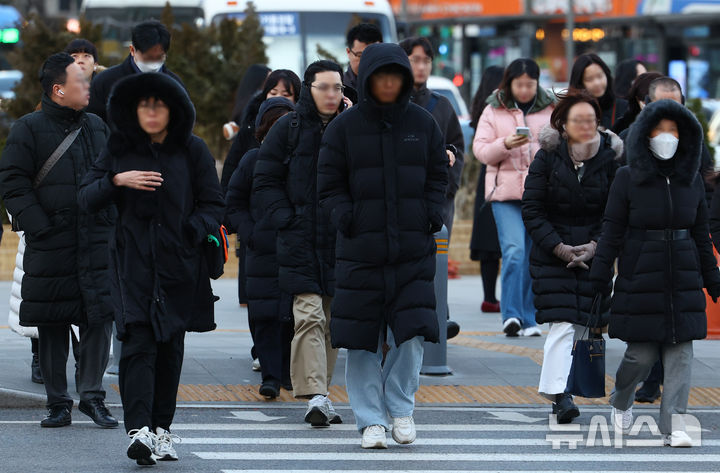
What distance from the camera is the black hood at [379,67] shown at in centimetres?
706

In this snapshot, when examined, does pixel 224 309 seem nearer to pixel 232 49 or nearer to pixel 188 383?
pixel 188 383

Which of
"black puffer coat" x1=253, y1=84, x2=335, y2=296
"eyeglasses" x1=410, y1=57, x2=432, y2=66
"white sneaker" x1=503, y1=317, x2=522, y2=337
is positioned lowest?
"white sneaker" x1=503, y1=317, x2=522, y2=337

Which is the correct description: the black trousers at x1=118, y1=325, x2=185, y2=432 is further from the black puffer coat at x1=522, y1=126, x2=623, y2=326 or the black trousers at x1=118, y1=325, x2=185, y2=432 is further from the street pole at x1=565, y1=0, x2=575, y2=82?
the street pole at x1=565, y1=0, x2=575, y2=82

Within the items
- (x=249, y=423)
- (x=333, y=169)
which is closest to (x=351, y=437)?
(x=249, y=423)

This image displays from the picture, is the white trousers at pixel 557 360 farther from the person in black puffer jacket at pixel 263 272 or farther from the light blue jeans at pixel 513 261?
the light blue jeans at pixel 513 261

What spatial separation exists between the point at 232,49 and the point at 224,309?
752 centimetres

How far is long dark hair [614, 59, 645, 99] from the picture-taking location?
36.0 ft

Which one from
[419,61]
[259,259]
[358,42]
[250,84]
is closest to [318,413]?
[259,259]

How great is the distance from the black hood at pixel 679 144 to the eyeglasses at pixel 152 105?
2.31m

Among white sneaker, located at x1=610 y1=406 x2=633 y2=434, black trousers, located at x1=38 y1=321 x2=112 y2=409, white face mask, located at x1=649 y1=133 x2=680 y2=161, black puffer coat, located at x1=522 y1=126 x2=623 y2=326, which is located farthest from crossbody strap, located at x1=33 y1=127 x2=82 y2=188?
white sneaker, located at x1=610 y1=406 x2=633 y2=434

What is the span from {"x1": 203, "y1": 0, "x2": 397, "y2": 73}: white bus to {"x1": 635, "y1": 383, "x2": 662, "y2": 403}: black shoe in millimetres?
13118

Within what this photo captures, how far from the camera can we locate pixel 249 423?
313 inches

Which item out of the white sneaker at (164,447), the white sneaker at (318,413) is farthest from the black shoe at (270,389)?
the white sneaker at (164,447)

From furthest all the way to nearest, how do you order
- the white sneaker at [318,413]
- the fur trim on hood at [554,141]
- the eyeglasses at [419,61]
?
the eyeglasses at [419,61]
the fur trim on hood at [554,141]
the white sneaker at [318,413]
